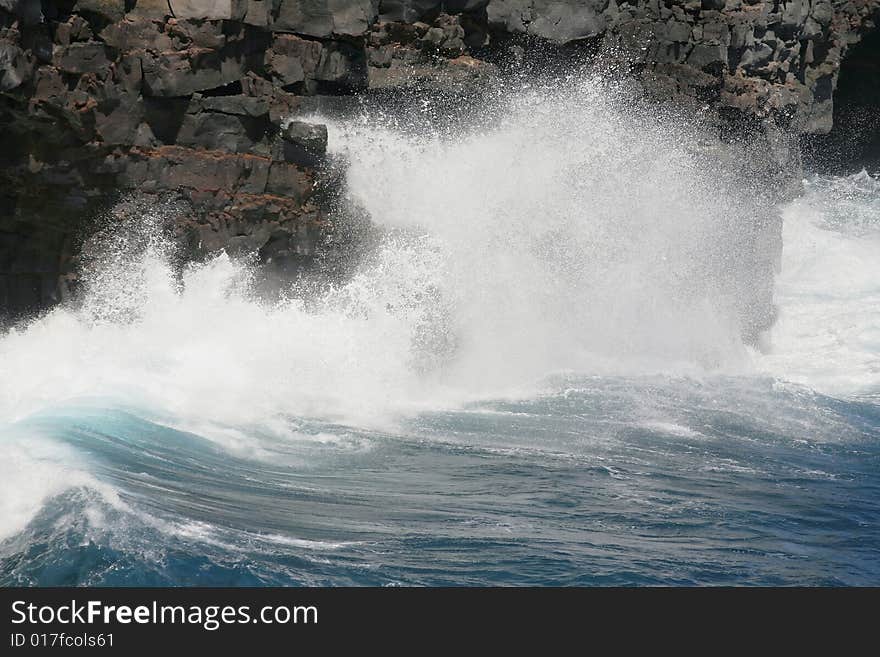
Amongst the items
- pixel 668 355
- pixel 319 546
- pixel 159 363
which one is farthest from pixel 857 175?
pixel 319 546

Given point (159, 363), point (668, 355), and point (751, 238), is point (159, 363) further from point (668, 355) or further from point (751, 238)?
point (751, 238)

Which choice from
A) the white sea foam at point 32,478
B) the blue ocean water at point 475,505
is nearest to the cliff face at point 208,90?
the blue ocean water at point 475,505

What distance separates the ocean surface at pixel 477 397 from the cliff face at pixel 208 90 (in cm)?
61

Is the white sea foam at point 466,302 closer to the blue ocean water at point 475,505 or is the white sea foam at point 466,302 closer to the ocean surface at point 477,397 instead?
the ocean surface at point 477,397

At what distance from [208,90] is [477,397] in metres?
5.12

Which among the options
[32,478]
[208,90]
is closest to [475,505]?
[32,478]

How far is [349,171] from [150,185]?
2791mm

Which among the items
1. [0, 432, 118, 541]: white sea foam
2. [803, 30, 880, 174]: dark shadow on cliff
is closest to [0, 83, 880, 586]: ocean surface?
[0, 432, 118, 541]: white sea foam

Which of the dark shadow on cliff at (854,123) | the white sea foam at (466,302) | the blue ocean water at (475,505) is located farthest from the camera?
the dark shadow on cliff at (854,123)

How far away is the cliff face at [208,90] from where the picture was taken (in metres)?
13.4

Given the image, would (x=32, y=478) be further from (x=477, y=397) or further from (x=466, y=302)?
(x=466, y=302)

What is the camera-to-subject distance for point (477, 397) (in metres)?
13.5

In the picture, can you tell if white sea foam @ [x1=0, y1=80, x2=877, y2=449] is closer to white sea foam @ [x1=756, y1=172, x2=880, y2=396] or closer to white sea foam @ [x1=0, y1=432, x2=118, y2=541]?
white sea foam @ [x1=756, y1=172, x2=880, y2=396]
